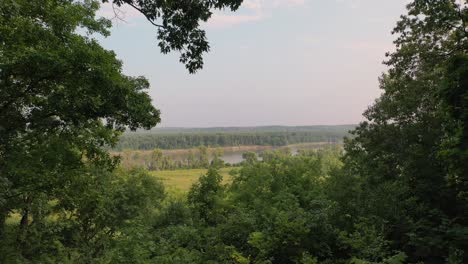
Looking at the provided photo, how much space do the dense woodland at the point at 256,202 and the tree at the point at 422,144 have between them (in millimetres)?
47

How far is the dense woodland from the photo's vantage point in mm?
8625

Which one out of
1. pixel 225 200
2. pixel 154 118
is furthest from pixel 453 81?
pixel 225 200

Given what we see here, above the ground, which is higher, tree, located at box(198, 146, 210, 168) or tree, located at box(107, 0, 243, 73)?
tree, located at box(107, 0, 243, 73)

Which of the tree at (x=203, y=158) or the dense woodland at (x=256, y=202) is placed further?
the tree at (x=203, y=158)

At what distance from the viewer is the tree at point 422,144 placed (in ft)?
29.2

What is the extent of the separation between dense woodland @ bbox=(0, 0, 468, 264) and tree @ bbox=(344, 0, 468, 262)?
0.05m

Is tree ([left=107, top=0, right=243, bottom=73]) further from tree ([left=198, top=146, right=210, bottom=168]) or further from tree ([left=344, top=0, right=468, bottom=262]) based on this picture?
tree ([left=198, top=146, right=210, bottom=168])

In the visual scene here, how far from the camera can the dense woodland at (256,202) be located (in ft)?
28.3

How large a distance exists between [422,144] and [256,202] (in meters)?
7.85

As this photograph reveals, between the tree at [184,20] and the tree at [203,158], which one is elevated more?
the tree at [184,20]

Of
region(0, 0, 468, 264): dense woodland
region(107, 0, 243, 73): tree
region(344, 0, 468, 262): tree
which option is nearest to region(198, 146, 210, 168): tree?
region(0, 0, 468, 264): dense woodland

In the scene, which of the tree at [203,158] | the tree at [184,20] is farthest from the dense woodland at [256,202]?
the tree at [203,158]

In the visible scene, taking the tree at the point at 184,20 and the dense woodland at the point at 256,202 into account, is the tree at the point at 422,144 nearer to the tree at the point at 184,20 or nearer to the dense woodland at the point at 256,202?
the dense woodland at the point at 256,202

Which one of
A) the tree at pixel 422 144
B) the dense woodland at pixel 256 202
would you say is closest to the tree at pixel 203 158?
the dense woodland at pixel 256 202
